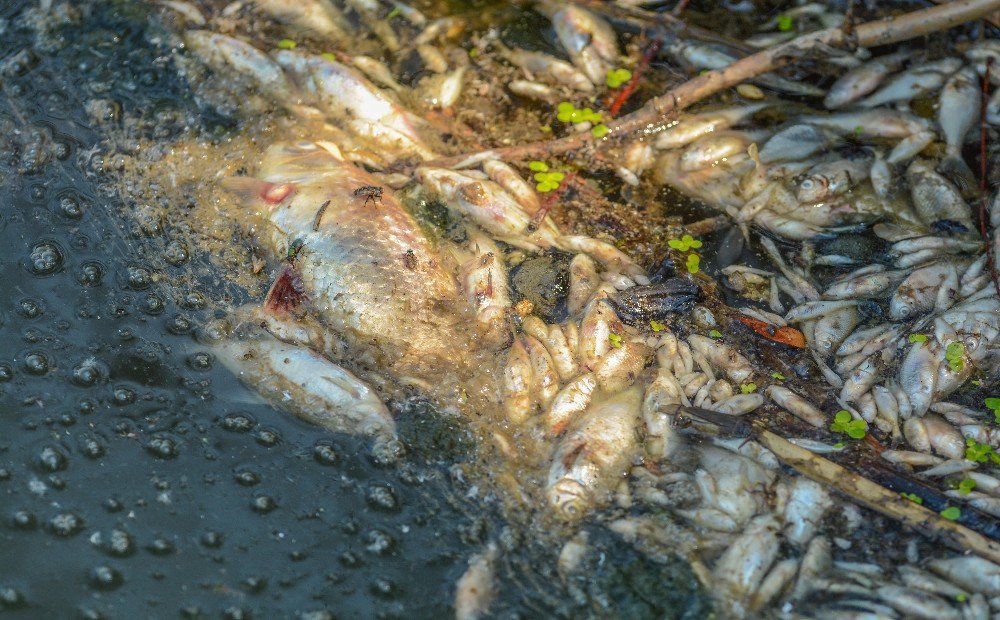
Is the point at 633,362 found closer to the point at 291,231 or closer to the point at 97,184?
the point at 291,231

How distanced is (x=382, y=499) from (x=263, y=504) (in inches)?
16.6

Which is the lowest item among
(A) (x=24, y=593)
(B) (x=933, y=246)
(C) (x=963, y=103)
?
(A) (x=24, y=593)

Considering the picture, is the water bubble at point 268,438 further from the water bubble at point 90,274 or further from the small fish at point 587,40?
the small fish at point 587,40

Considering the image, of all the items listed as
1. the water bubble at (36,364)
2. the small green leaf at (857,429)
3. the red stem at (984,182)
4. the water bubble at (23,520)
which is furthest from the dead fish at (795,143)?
the water bubble at (23,520)

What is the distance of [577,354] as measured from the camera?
364cm

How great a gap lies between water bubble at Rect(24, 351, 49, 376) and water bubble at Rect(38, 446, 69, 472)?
371mm

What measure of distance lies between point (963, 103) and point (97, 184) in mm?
4218

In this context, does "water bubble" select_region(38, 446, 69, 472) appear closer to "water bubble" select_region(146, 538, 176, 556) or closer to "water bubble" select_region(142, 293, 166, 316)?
"water bubble" select_region(146, 538, 176, 556)

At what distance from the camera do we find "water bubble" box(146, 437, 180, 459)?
3.24 metres

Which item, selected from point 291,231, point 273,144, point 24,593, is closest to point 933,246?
point 291,231

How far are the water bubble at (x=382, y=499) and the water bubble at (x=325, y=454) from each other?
0.65 ft

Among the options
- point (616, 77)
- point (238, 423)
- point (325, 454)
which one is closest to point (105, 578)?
point (238, 423)

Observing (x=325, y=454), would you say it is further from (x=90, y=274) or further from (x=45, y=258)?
(x=45, y=258)

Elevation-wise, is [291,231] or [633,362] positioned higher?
[291,231]
